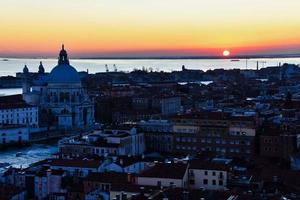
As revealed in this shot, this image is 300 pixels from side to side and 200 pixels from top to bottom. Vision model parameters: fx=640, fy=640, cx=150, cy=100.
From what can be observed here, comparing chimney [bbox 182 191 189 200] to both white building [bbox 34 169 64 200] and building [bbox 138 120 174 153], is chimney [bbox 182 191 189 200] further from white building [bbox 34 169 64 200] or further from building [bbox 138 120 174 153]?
building [bbox 138 120 174 153]

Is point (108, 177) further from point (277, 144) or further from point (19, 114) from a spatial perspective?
point (19, 114)

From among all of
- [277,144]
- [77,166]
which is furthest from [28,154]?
[277,144]

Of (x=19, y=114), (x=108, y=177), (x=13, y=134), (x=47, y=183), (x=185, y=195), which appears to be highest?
(x=185, y=195)

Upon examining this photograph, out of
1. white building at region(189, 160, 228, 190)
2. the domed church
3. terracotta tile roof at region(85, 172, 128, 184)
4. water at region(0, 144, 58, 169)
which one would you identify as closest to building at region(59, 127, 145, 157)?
water at region(0, 144, 58, 169)

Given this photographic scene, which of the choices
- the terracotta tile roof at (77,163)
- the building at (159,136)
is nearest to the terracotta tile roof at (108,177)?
the terracotta tile roof at (77,163)

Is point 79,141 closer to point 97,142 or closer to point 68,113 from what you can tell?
point 97,142
